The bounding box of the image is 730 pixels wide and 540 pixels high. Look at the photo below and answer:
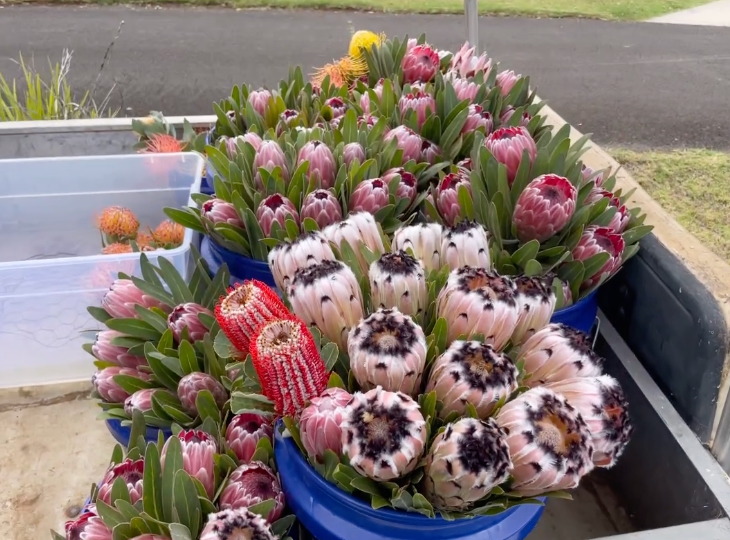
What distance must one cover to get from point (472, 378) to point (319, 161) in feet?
1.94

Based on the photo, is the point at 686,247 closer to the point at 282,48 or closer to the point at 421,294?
the point at 421,294

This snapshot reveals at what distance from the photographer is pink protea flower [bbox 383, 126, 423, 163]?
47.6 inches

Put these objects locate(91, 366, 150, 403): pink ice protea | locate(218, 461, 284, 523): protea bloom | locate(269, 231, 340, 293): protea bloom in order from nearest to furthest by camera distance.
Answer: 1. locate(218, 461, 284, 523): protea bloom
2. locate(269, 231, 340, 293): protea bloom
3. locate(91, 366, 150, 403): pink ice protea

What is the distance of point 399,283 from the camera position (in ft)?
2.32

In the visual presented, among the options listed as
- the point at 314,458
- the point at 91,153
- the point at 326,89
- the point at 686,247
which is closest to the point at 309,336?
the point at 314,458

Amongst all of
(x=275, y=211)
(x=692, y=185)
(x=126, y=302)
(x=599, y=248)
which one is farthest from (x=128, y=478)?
(x=692, y=185)

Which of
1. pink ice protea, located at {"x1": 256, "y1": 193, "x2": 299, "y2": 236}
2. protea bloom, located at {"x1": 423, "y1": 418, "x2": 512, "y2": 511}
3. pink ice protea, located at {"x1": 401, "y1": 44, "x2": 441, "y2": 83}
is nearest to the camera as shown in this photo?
protea bloom, located at {"x1": 423, "y1": 418, "x2": 512, "y2": 511}

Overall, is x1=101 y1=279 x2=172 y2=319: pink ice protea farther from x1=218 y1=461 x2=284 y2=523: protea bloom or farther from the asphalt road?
the asphalt road

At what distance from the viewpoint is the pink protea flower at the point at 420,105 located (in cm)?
132

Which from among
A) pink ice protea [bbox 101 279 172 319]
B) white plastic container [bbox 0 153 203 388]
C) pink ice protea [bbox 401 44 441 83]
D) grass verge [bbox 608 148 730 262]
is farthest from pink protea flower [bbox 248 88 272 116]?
grass verge [bbox 608 148 730 262]

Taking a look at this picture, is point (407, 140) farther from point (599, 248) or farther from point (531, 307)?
point (531, 307)

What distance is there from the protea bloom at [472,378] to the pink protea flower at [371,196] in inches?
17.4

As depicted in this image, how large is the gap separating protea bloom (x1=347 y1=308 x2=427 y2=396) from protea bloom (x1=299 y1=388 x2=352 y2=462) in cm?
4

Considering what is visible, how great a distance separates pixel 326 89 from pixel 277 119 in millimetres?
163
